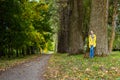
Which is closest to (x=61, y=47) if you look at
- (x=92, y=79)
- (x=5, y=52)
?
(x=5, y=52)

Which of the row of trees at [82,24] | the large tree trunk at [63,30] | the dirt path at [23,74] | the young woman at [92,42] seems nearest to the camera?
the dirt path at [23,74]

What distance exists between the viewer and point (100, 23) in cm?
2195

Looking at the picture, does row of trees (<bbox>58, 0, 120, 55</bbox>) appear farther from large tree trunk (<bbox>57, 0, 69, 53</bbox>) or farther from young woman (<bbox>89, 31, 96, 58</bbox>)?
young woman (<bbox>89, 31, 96, 58</bbox>)

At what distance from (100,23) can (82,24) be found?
26.0 ft

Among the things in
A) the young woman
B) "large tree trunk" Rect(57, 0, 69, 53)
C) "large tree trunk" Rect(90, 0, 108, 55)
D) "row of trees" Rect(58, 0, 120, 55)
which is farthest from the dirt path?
"large tree trunk" Rect(57, 0, 69, 53)

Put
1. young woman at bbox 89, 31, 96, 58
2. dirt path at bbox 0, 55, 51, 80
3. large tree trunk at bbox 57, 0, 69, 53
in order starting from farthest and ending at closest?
large tree trunk at bbox 57, 0, 69, 53 < young woman at bbox 89, 31, 96, 58 < dirt path at bbox 0, 55, 51, 80

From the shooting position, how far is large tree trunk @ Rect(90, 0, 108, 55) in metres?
21.8

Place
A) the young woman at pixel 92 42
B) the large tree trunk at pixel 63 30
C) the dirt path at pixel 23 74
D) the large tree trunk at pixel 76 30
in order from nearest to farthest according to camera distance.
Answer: the dirt path at pixel 23 74
the young woman at pixel 92 42
the large tree trunk at pixel 76 30
the large tree trunk at pixel 63 30

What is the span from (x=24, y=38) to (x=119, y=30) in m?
19.2

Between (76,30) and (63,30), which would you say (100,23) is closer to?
(76,30)

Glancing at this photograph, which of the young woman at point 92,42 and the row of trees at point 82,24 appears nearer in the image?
the young woman at point 92,42

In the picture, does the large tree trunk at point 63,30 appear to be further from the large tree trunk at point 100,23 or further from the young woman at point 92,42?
the young woman at point 92,42

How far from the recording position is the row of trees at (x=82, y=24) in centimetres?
2191

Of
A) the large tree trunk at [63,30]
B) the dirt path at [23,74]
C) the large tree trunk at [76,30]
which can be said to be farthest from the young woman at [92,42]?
the large tree trunk at [63,30]
